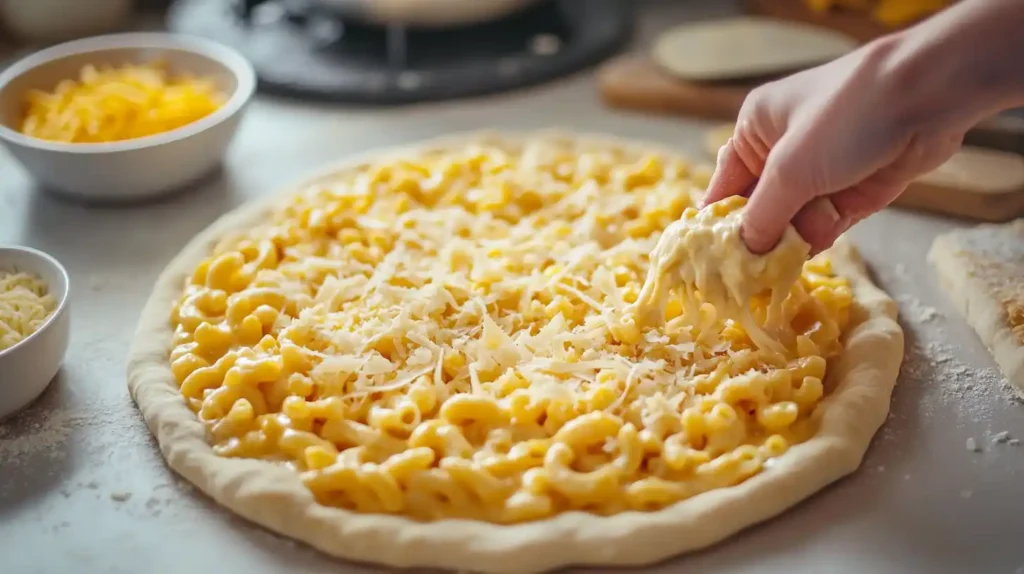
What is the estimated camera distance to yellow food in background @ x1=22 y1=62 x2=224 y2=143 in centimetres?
227

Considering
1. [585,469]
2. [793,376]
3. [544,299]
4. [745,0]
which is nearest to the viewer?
[585,469]

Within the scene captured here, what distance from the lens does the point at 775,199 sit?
1505mm

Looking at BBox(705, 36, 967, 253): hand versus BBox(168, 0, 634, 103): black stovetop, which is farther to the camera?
BBox(168, 0, 634, 103): black stovetop

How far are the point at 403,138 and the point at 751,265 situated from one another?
4.31ft

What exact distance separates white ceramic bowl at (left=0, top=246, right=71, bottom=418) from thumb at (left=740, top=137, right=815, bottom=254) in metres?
1.17

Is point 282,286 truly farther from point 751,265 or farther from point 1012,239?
point 1012,239

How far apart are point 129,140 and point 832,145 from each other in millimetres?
1606

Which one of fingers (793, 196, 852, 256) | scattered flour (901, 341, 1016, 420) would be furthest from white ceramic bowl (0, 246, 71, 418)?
scattered flour (901, 341, 1016, 420)

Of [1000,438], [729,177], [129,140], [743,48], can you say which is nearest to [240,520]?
[729,177]

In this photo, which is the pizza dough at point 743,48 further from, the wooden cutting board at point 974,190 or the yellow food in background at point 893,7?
the wooden cutting board at point 974,190

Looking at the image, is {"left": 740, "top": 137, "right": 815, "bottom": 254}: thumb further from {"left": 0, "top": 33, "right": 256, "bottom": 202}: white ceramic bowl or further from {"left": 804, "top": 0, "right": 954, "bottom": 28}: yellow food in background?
{"left": 804, "top": 0, "right": 954, "bottom": 28}: yellow food in background

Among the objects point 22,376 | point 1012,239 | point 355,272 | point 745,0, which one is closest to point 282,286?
point 355,272

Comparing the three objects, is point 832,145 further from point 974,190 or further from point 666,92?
point 666,92

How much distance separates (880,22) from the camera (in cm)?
290
